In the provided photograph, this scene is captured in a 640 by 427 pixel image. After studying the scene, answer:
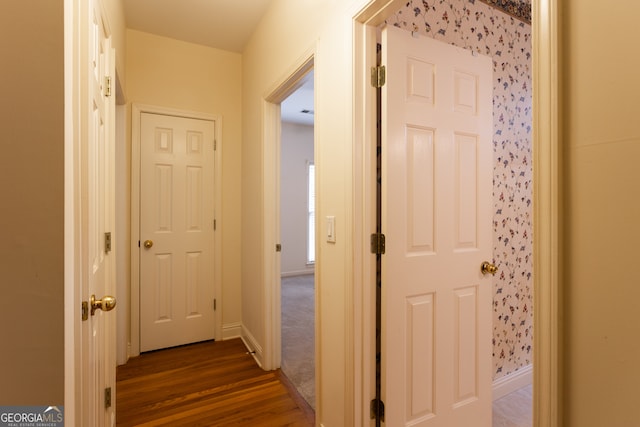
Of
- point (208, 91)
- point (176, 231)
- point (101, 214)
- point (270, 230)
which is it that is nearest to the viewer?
point (101, 214)

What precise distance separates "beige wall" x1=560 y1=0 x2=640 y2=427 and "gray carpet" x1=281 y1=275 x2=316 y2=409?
1808 mm

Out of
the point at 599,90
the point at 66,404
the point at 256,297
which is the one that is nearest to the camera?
the point at 599,90

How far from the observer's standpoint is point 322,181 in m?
1.63

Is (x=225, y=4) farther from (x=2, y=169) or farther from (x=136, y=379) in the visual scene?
(x=136, y=379)

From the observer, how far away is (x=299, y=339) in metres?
3.05

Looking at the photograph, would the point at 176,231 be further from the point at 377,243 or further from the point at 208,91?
the point at 377,243

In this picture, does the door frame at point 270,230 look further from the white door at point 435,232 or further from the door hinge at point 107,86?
the white door at point 435,232

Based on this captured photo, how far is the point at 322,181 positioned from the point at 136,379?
2105mm

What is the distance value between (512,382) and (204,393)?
2148 millimetres

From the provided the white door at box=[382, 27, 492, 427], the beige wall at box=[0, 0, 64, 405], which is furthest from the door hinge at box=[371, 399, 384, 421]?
the beige wall at box=[0, 0, 64, 405]

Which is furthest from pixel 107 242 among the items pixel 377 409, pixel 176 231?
pixel 377 409

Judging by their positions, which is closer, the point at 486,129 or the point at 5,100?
the point at 5,100

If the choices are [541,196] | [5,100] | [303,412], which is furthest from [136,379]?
[541,196]

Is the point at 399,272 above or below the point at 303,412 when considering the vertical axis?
above
